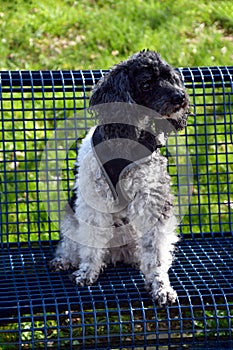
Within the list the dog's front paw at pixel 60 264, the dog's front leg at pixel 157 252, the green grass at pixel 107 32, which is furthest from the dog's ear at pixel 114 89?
the green grass at pixel 107 32

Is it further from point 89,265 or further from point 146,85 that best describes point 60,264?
point 146,85

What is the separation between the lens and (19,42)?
20.4 feet

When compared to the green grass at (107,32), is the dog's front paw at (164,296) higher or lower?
lower

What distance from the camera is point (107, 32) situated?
6305mm

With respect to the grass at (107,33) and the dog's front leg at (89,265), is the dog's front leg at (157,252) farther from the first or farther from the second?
the grass at (107,33)

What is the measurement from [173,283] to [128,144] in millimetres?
653

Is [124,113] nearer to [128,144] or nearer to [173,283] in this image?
[128,144]

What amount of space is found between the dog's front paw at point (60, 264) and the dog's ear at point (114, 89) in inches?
30.7

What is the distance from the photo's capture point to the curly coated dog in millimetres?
3422

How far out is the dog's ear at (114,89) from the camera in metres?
3.40

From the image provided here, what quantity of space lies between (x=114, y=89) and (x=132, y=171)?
1.23ft

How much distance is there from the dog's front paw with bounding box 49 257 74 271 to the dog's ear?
780 mm

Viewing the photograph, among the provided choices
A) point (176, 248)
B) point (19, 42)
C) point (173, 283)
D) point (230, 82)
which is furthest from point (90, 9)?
point (173, 283)

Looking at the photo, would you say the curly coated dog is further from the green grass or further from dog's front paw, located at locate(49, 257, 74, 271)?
the green grass
